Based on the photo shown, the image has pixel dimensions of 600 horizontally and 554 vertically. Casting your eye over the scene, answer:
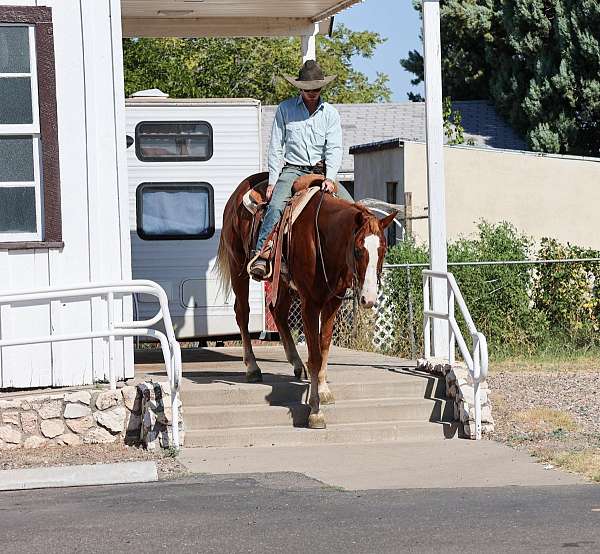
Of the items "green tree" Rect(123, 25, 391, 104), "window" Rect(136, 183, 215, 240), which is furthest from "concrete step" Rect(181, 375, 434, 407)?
"green tree" Rect(123, 25, 391, 104)

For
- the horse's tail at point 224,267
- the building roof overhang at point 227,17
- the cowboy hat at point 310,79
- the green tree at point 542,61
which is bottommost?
the horse's tail at point 224,267

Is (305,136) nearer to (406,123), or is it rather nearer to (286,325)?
(286,325)

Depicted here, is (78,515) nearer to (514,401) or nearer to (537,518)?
(537,518)

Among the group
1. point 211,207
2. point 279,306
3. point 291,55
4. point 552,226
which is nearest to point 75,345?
point 279,306

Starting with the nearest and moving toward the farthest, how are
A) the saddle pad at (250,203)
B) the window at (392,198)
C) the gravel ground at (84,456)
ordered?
1. the gravel ground at (84,456)
2. the saddle pad at (250,203)
3. the window at (392,198)

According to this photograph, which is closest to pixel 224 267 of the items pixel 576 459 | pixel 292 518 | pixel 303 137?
pixel 303 137

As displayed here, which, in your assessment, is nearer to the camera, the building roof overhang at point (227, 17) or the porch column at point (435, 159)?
the porch column at point (435, 159)

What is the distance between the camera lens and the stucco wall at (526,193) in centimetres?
2631

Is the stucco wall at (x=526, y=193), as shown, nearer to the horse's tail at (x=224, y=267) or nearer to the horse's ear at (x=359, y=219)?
the horse's tail at (x=224, y=267)

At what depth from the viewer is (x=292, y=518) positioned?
26.8 ft

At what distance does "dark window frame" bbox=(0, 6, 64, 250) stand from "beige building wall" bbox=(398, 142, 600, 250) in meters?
15.2

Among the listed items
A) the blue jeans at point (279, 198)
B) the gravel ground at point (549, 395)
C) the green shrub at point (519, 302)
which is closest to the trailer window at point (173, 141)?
the green shrub at point (519, 302)

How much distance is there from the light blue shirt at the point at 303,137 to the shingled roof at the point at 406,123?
1001 inches

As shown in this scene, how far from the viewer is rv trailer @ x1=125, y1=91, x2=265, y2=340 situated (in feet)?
52.3
